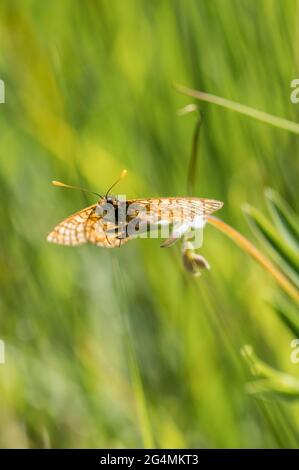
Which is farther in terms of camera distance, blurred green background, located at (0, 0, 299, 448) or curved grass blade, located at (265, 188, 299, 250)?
blurred green background, located at (0, 0, 299, 448)

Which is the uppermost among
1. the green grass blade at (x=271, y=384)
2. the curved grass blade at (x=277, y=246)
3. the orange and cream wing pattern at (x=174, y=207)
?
the orange and cream wing pattern at (x=174, y=207)

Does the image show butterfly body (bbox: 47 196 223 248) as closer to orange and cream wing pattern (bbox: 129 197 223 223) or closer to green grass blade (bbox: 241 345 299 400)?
orange and cream wing pattern (bbox: 129 197 223 223)

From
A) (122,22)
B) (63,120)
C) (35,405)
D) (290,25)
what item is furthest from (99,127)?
(35,405)

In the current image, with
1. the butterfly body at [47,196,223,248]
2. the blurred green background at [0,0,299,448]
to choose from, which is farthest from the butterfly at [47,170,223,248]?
the blurred green background at [0,0,299,448]

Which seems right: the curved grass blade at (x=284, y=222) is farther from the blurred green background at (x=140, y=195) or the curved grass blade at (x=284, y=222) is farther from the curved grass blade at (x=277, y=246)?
the blurred green background at (x=140, y=195)

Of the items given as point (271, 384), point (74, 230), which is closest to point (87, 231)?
point (74, 230)

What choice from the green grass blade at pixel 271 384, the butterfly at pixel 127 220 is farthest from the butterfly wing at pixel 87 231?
the green grass blade at pixel 271 384

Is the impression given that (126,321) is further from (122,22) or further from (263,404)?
(122,22)
